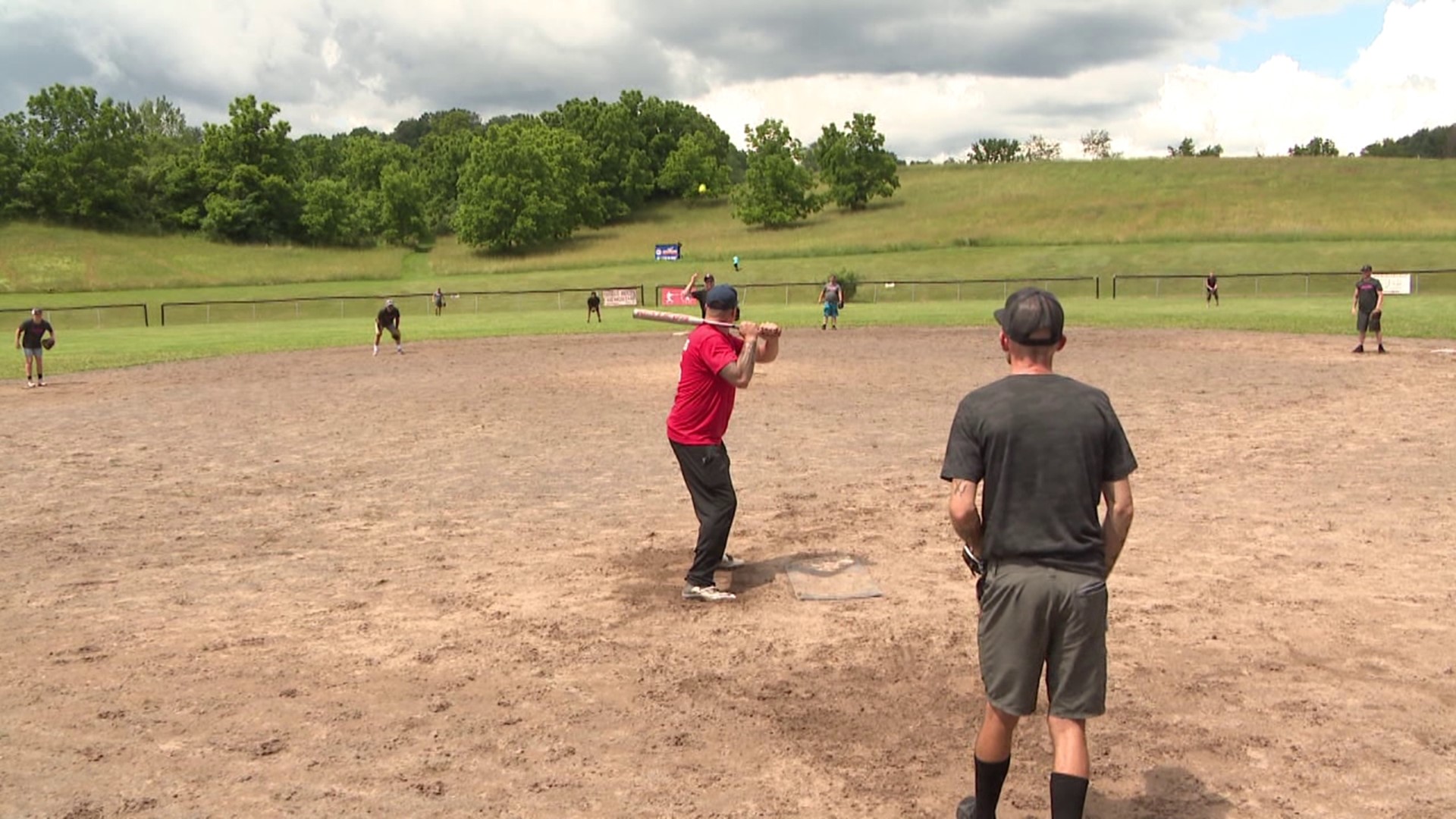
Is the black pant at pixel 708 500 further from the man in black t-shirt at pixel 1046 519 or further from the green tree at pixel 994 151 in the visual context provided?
the green tree at pixel 994 151

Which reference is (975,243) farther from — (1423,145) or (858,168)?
(1423,145)

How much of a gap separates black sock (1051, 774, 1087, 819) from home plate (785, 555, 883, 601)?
3857 millimetres

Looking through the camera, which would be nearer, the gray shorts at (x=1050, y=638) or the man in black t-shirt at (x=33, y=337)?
the gray shorts at (x=1050, y=638)

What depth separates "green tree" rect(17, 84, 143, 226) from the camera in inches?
3602

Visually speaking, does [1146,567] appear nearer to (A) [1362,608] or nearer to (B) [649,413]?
(A) [1362,608]

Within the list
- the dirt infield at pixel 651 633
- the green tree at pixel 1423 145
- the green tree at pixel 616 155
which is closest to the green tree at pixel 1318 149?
the green tree at pixel 1423 145

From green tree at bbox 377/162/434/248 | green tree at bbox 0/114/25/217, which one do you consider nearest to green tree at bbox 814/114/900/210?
green tree at bbox 377/162/434/248

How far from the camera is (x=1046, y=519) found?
4109 millimetres

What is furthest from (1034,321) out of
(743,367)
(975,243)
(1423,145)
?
(1423,145)

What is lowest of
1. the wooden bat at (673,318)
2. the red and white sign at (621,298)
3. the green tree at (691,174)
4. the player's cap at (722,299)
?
the wooden bat at (673,318)

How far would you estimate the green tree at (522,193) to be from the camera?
314 ft

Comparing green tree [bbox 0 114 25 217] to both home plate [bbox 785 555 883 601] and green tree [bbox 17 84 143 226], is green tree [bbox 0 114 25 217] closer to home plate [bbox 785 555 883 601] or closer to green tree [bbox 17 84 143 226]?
green tree [bbox 17 84 143 226]

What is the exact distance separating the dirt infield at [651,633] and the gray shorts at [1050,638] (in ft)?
3.50

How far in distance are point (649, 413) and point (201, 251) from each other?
3327 inches
